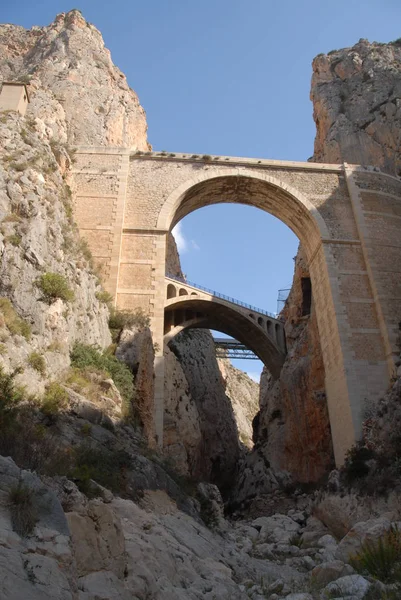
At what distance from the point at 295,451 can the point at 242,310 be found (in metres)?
7.61

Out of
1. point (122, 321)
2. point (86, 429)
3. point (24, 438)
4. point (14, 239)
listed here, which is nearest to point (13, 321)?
point (14, 239)

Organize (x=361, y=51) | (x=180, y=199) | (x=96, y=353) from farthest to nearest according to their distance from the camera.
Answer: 1. (x=361, y=51)
2. (x=180, y=199)
3. (x=96, y=353)

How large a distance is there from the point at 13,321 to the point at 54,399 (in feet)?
5.29

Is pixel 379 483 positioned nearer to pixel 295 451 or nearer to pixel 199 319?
pixel 295 451

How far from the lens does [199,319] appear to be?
23906 mm

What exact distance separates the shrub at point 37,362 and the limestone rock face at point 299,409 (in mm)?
13606

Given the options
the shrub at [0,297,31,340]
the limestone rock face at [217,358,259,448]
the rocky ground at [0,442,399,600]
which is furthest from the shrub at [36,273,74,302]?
the limestone rock face at [217,358,259,448]

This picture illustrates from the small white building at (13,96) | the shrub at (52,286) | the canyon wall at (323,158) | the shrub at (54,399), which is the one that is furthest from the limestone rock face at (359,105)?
the shrub at (54,399)

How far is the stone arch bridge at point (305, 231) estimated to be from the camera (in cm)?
1427

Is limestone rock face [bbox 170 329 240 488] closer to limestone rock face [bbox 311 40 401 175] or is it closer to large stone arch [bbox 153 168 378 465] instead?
large stone arch [bbox 153 168 378 465]

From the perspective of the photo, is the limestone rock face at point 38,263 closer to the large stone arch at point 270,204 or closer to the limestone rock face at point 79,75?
the large stone arch at point 270,204

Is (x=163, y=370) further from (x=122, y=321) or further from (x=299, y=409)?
(x=299, y=409)

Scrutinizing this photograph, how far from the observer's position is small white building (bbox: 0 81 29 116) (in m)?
14.2

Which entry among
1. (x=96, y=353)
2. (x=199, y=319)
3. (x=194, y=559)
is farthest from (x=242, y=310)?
(x=194, y=559)
